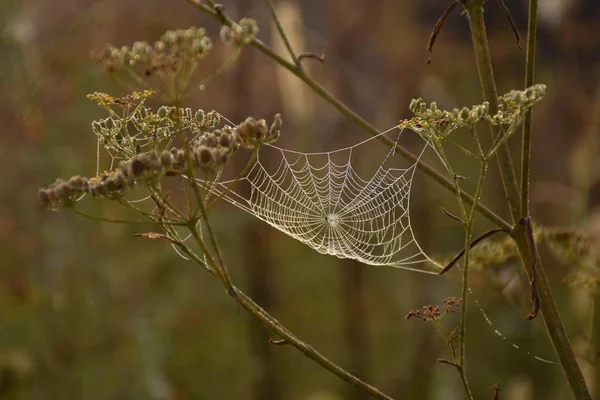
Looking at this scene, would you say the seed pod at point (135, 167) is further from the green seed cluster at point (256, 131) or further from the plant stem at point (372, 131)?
the plant stem at point (372, 131)

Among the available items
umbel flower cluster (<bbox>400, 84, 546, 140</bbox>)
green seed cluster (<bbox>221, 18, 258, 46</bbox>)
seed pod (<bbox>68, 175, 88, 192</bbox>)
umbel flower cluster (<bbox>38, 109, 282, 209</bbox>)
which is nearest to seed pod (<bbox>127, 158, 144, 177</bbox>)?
umbel flower cluster (<bbox>38, 109, 282, 209</bbox>)

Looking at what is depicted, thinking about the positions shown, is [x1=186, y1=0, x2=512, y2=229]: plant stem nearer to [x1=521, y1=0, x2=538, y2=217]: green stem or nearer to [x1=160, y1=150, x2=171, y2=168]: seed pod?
[x1=521, y1=0, x2=538, y2=217]: green stem

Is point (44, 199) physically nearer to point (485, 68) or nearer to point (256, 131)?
point (256, 131)

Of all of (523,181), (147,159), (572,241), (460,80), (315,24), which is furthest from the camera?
(315,24)

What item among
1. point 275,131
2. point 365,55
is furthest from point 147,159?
point 365,55

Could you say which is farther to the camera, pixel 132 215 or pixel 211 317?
pixel 211 317

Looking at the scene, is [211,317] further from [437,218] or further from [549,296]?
[549,296]

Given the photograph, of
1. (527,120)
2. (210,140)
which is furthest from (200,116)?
(527,120)
